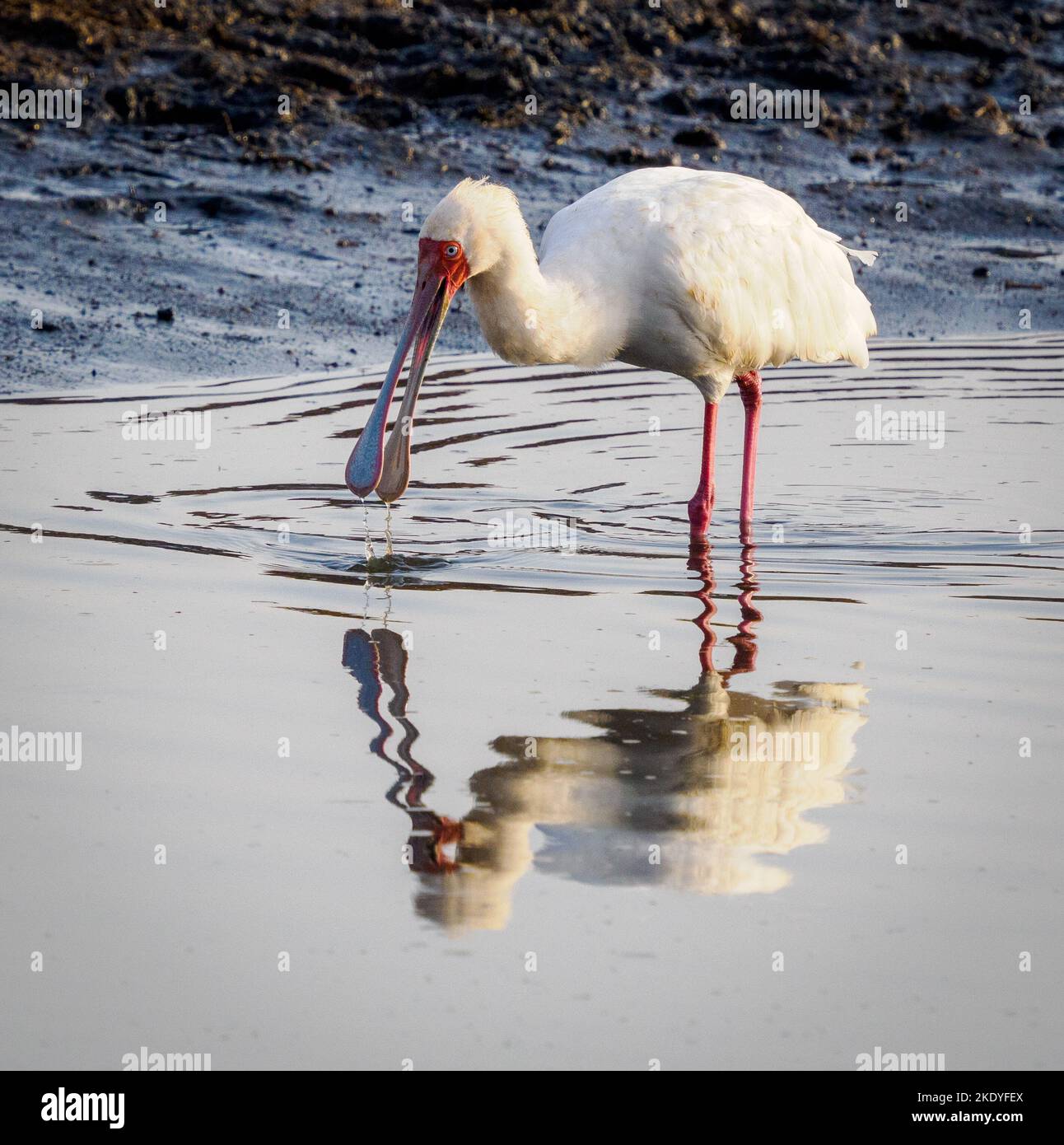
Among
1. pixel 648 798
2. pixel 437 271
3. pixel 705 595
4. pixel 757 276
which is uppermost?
pixel 757 276

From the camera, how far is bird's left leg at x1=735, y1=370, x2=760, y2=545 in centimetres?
838

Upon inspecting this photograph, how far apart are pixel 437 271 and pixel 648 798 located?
300 cm

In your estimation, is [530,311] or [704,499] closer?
[530,311]

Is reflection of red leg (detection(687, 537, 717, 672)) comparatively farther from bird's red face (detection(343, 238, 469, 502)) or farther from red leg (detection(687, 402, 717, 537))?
bird's red face (detection(343, 238, 469, 502))

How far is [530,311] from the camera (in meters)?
7.59

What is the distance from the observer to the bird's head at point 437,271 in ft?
24.0

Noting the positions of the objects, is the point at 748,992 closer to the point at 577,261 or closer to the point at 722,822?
the point at 722,822

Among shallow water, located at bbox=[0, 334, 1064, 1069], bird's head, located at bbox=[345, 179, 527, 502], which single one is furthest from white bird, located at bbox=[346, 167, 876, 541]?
shallow water, located at bbox=[0, 334, 1064, 1069]

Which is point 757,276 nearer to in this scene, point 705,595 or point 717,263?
point 717,263

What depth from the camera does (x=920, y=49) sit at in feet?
66.0

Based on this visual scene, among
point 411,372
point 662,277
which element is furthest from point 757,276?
point 411,372

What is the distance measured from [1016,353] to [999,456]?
2.94 meters

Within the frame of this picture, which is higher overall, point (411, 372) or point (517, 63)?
point (517, 63)

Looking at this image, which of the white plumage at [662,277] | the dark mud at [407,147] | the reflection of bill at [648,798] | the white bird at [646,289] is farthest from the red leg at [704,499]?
the dark mud at [407,147]
